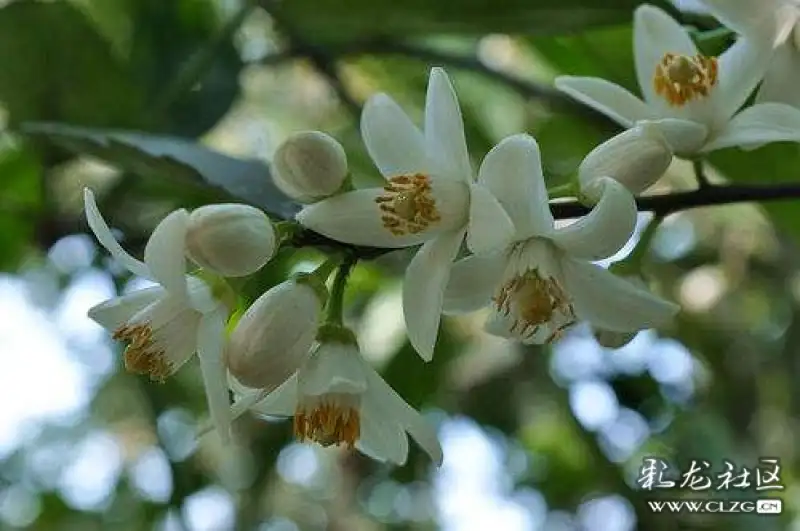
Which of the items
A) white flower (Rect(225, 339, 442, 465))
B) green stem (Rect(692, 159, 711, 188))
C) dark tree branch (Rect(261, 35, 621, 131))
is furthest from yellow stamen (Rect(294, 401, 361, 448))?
dark tree branch (Rect(261, 35, 621, 131))

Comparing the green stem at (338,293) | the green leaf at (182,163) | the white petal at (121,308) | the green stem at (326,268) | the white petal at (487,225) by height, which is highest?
the white petal at (487,225)

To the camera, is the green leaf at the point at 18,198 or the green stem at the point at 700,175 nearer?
the green stem at the point at 700,175

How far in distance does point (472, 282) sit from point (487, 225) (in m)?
0.06

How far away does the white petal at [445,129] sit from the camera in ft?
1.55

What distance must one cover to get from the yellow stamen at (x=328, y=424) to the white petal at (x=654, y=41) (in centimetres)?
23

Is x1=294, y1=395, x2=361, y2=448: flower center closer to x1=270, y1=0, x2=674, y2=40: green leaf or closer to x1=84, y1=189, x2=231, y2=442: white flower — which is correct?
x1=84, y1=189, x2=231, y2=442: white flower

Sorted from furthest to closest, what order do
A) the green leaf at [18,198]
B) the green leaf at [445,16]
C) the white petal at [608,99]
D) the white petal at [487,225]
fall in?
the green leaf at [18,198] → the green leaf at [445,16] → the white petal at [608,99] → the white petal at [487,225]

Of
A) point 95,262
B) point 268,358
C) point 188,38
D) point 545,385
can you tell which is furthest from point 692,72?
point 545,385

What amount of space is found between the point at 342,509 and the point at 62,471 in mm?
382

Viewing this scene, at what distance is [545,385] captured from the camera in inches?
51.9

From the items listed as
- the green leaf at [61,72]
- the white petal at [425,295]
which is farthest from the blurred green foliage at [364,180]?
the white petal at [425,295]

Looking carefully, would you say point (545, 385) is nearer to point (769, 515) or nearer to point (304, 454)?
point (769, 515)

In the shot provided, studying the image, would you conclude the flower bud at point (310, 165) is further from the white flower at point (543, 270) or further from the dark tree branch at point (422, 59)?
the dark tree branch at point (422, 59)

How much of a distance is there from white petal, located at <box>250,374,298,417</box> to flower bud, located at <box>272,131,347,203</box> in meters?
0.09
